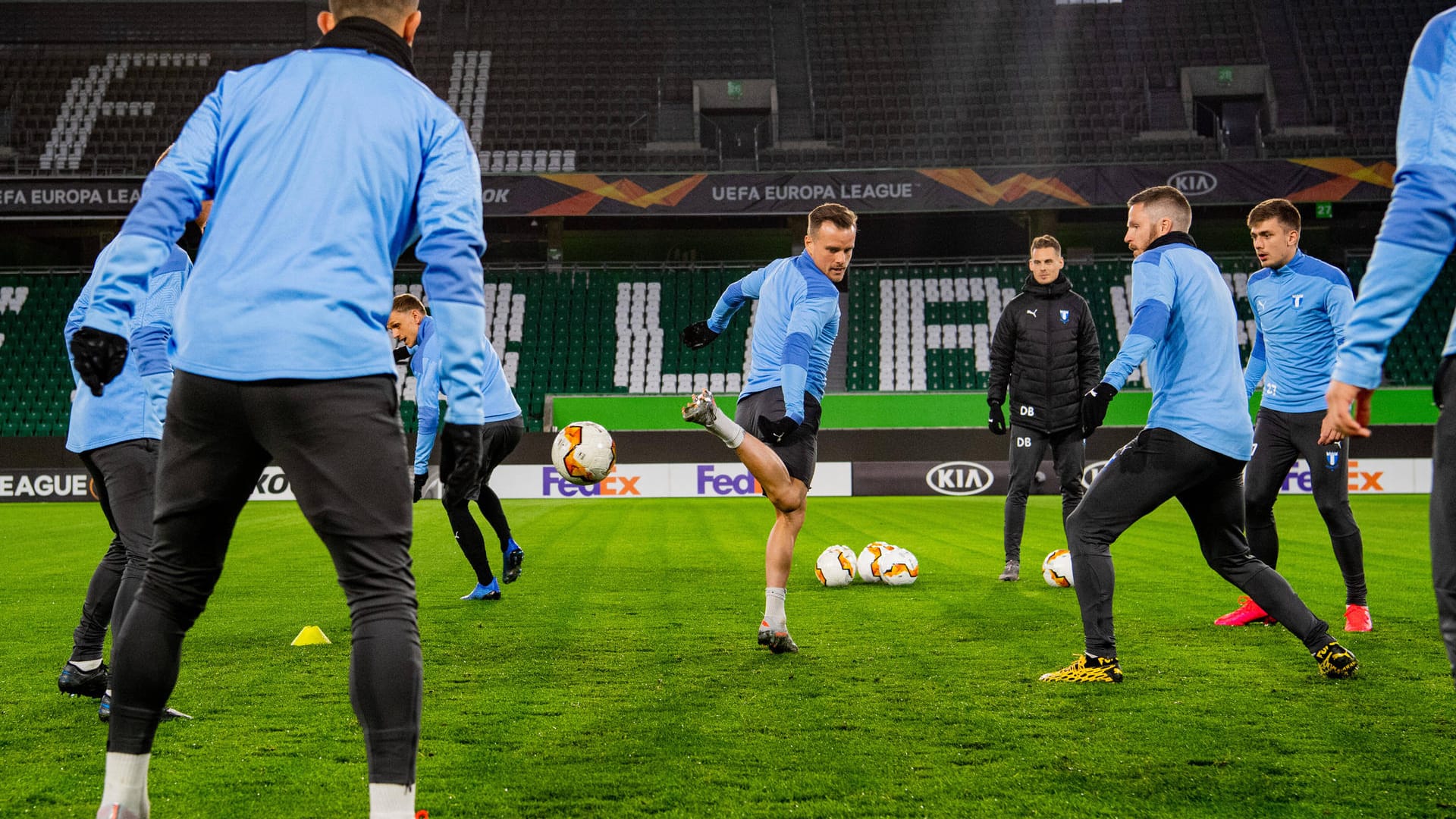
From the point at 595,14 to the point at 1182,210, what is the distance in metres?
29.5

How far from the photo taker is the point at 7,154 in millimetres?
27859

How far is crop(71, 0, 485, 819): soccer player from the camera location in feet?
7.85

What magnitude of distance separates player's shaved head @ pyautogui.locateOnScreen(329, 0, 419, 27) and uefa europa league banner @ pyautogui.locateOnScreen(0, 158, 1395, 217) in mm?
22648

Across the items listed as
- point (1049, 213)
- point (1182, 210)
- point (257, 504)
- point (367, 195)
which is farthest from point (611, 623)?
point (1049, 213)

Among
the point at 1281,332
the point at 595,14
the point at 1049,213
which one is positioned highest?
the point at 595,14

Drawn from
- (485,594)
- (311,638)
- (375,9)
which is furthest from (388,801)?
(485,594)

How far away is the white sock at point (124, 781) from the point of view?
256cm

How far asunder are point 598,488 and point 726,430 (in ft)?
50.2

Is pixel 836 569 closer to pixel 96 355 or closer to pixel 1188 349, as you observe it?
pixel 1188 349

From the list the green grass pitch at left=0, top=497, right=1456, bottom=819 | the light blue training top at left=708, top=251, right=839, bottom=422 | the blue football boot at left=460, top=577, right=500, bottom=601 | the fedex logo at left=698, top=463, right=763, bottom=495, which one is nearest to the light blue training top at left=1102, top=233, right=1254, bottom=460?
the green grass pitch at left=0, top=497, right=1456, bottom=819

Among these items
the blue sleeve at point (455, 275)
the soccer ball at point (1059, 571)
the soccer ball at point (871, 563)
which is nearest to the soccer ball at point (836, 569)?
the soccer ball at point (871, 563)

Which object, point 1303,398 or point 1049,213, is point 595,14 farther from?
point 1303,398

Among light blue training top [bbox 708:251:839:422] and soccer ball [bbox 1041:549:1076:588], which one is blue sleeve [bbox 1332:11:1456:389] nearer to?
light blue training top [bbox 708:251:839:422]

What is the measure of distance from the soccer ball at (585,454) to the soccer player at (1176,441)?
2676 mm
